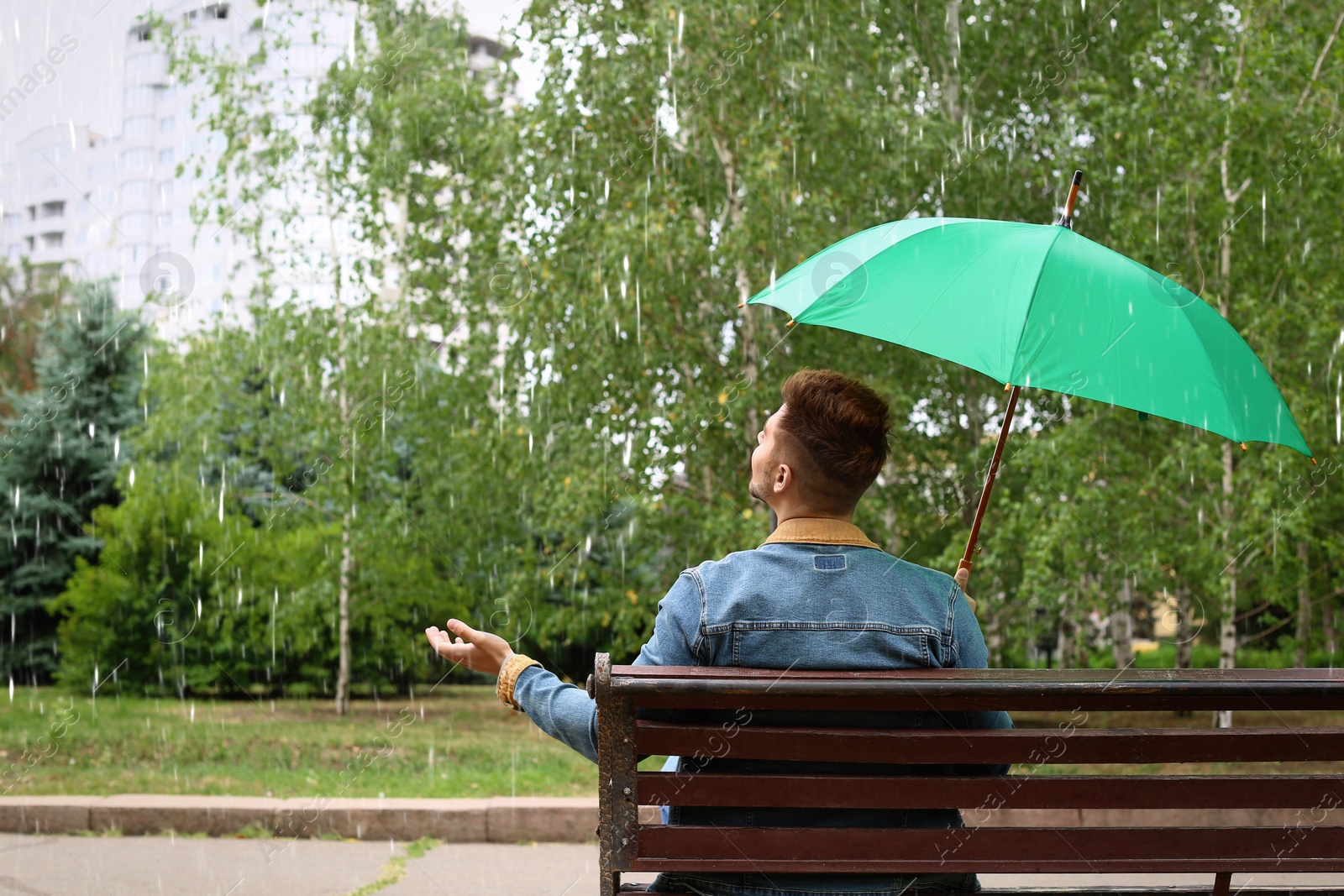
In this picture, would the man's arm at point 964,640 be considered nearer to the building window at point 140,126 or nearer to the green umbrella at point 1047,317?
the green umbrella at point 1047,317

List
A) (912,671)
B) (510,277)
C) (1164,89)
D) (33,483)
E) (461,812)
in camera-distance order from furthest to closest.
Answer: (33,483)
(510,277)
(1164,89)
(461,812)
(912,671)

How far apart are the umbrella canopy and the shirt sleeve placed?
75 cm

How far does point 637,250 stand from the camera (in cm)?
1097

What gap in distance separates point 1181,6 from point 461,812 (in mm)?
12224

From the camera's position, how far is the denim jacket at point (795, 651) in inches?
89.2

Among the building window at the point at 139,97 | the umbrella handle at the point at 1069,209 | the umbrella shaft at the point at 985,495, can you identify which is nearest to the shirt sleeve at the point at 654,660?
the umbrella shaft at the point at 985,495

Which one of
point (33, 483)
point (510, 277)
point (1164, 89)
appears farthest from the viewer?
point (33, 483)

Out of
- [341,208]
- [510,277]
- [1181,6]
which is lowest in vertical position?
[510,277]

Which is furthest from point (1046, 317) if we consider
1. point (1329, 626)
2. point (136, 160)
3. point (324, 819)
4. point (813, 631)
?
point (136, 160)

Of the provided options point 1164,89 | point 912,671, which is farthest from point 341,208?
point 912,671

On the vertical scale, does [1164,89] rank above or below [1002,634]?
above

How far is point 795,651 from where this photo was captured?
2305mm

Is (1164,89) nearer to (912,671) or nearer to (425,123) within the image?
(425,123)

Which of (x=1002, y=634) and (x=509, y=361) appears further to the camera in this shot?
(x=1002, y=634)
